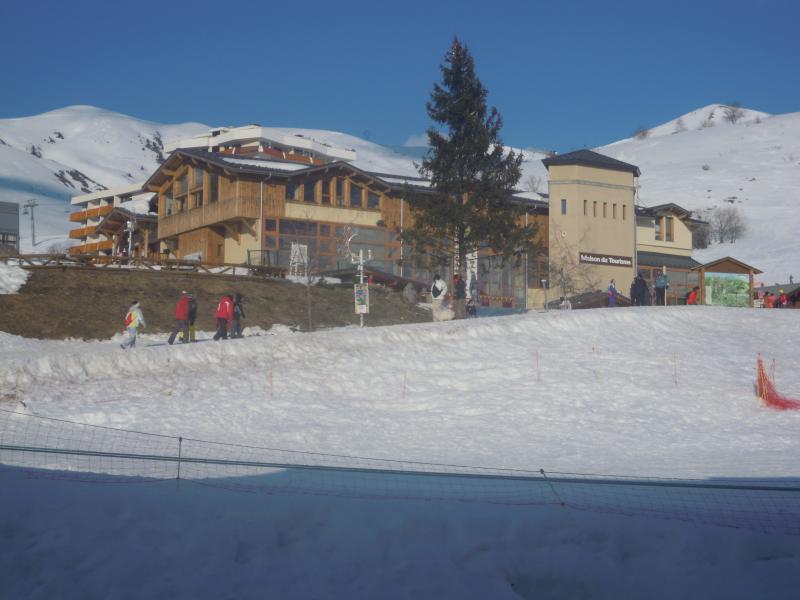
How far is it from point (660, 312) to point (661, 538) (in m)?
25.9

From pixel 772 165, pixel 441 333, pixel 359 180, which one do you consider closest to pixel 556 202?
pixel 359 180

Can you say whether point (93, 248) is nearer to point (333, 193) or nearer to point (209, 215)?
point (209, 215)

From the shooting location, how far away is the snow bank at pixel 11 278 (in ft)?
104

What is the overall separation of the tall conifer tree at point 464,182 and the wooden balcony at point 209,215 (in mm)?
9317

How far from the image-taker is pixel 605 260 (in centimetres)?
5400

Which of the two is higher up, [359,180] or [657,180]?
[657,180]

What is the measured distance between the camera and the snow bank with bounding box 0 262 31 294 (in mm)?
31641

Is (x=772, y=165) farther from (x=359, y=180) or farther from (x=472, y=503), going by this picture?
(x=472, y=503)

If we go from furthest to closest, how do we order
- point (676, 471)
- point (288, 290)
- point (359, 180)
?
point (359, 180)
point (288, 290)
point (676, 471)

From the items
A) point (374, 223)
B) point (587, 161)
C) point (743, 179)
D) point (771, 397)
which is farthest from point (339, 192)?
point (743, 179)

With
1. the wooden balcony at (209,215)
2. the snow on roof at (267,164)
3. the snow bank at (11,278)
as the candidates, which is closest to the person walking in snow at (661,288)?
the snow on roof at (267,164)

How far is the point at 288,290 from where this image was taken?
125 ft

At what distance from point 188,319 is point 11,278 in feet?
33.7

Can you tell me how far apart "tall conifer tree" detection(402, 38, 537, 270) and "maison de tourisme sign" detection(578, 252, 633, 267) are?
15.6 meters
